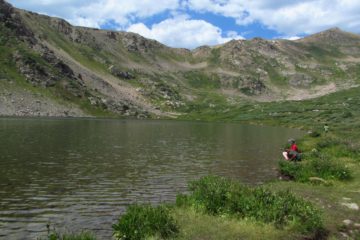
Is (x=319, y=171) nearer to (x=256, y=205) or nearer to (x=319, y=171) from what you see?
(x=319, y=171)

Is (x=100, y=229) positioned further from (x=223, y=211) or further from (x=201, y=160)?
(x=201, y=160)

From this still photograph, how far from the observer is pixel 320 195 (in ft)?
88.0

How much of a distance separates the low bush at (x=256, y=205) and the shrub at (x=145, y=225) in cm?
413

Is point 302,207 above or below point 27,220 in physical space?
above

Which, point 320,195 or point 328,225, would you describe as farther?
point 320,195

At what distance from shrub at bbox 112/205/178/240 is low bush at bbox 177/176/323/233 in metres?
4.13

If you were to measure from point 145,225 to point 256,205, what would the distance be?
6.28 meters

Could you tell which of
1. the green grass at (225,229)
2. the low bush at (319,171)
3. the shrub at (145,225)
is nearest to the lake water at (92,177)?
the shrub at (145,225)

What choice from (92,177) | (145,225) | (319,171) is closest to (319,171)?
(319,171)

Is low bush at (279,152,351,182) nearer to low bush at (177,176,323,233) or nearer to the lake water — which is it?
the lake water

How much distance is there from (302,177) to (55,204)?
2057cm

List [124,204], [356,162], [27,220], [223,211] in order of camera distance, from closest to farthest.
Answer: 1. [223,211]
2. [27,220]
3. [124,204]
4. [356,162]

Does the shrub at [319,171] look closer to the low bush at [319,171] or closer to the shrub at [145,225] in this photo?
the low bush at [319,171]

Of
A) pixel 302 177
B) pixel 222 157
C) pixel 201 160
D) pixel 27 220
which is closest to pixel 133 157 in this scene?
pixel 201 160
